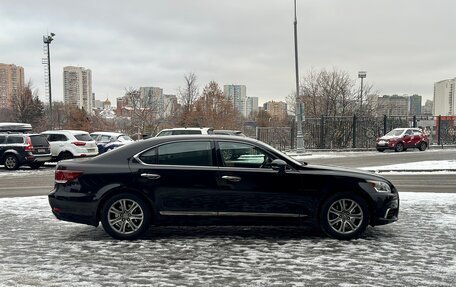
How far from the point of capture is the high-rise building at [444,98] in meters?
83.2

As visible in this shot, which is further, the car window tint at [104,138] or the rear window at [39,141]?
the car window tint at [104,138]

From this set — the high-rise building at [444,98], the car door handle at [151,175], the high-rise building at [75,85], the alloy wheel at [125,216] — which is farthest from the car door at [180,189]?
the high-rise building at [444,98]

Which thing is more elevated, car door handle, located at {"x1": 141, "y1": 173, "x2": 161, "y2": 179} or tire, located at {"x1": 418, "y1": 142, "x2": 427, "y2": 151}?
car door handle, located at {"x1": 141, "y1": 173, "x2": 161, "y2": 179}

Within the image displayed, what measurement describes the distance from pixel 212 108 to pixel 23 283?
40.1m

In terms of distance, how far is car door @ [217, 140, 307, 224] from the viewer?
229 inches

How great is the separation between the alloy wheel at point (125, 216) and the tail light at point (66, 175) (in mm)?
694

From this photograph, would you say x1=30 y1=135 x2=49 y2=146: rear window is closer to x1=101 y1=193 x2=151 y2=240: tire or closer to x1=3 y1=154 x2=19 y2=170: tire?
x1=3 y1=154 x2=19 y2=170: tire

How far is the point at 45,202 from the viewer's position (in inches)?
359

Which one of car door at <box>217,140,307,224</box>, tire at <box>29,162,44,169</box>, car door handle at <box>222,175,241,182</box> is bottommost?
tire at <box>29,162,44,169</box>

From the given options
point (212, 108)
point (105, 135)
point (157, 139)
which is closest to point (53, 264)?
point (157, 139)

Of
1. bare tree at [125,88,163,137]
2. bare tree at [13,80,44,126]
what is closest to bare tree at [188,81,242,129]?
bare tree at [125,88,163,137]

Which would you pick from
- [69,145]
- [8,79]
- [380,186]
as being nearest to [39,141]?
[69,145]

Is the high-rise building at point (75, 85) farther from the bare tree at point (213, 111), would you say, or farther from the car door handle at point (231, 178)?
the car door handle at point (231, 178)

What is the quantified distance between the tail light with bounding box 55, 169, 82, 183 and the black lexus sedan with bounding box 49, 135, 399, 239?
0.01 meters
